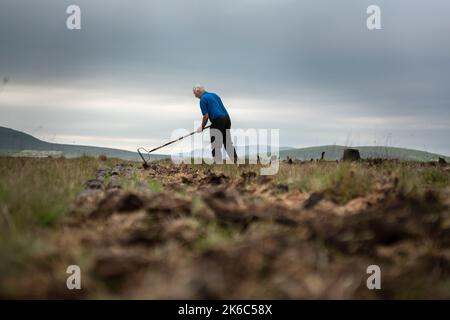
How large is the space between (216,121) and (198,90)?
110 cm

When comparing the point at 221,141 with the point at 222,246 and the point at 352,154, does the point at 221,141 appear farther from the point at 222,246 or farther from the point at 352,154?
the point at 222,246

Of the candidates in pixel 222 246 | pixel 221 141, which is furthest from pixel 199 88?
pixel 222 246

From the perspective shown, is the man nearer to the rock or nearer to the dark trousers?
the dark trousers

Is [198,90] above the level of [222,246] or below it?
above

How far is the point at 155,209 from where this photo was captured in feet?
11.6

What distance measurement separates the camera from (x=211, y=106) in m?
15.0

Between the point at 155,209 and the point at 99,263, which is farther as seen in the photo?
the point at 155,209

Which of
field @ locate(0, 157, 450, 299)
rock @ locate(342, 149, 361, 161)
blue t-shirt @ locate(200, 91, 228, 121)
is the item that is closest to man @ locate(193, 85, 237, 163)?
blue t-shirt @ locate(200, 91, 228, 121)

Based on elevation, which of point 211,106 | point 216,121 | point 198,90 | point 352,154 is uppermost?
point 198,90

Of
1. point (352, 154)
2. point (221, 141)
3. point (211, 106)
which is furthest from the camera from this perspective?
point (352, 154)
